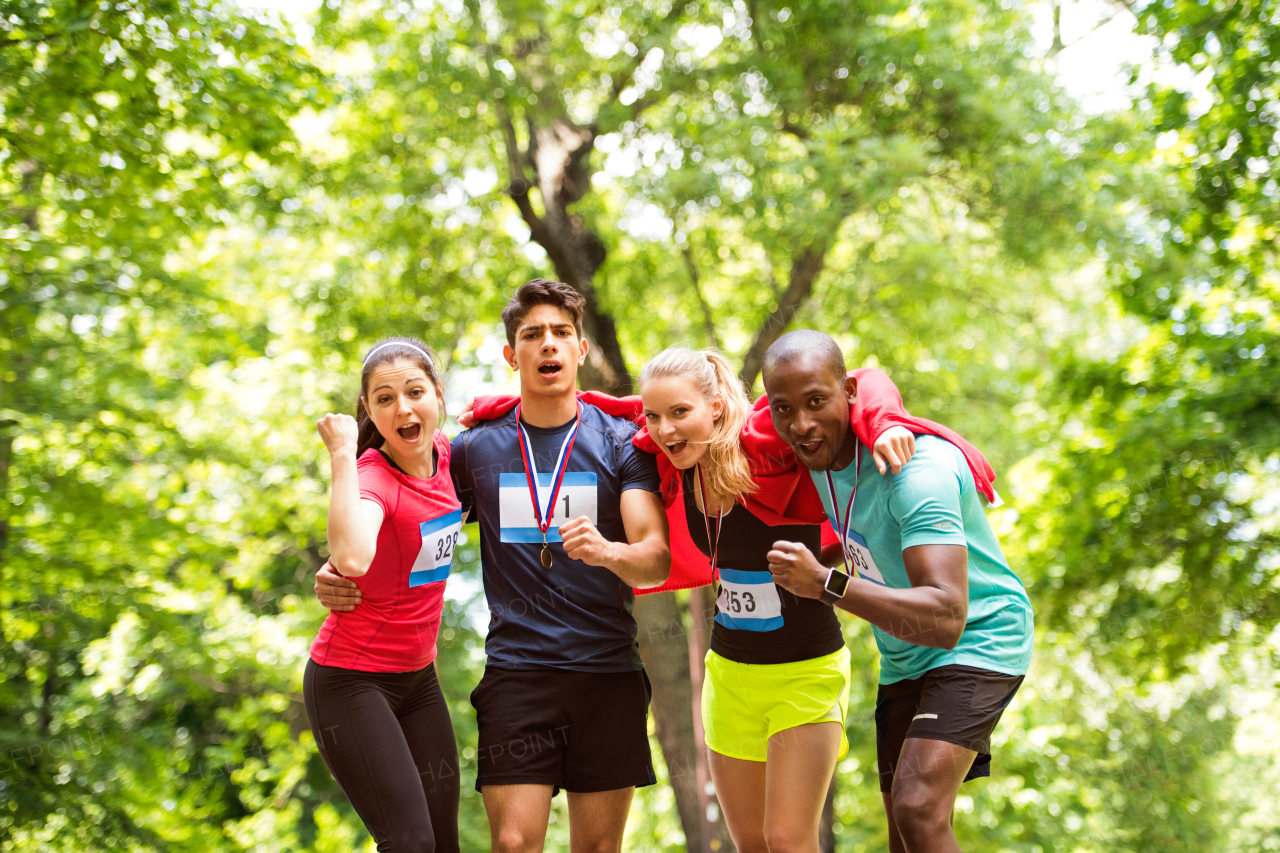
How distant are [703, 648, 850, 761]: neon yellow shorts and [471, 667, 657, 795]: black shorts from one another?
0.31 meters

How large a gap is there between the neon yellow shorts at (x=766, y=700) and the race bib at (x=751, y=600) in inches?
5.5

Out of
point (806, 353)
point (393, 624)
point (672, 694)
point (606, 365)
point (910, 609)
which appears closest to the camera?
point (910, 609)

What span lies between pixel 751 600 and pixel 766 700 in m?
0.33

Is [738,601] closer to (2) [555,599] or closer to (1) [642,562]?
(1) [642,562]

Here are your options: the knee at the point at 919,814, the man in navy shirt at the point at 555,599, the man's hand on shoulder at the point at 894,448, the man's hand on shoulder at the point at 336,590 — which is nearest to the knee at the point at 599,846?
the man in navy shirt at the point at 555,599

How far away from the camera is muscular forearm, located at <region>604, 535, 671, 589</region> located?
→ 2680 mm

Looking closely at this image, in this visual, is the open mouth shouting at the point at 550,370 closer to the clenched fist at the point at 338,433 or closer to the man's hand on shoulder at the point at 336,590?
the clenched fist at the point at 338,433

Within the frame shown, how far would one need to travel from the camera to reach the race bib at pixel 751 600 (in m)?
3.00

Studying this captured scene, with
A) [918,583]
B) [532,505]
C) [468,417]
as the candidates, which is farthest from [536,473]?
[918,583]

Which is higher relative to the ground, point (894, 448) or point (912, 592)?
point (894, 448)

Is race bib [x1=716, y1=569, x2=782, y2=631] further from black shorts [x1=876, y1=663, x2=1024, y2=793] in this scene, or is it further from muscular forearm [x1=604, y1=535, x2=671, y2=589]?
black shorts [x1=876, y1=663, x2=1024, y2=793]

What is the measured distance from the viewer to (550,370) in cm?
307

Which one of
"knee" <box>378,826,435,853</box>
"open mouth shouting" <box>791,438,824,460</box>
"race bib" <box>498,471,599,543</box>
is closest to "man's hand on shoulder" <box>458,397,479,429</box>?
"race bib" <box>498,471,599,543</box>

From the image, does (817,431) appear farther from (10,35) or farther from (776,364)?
(10,35)
